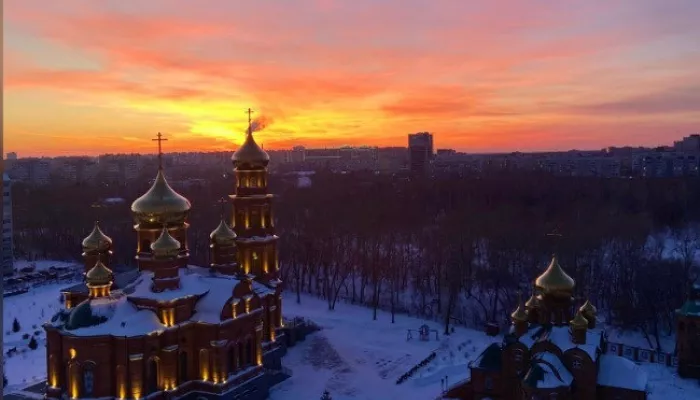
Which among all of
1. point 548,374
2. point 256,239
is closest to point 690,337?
point 548,374

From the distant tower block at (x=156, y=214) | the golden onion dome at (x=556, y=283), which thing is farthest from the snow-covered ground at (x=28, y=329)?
the golden onion dome at (x=556, y=283)

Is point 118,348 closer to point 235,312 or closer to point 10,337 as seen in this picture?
point 235,312

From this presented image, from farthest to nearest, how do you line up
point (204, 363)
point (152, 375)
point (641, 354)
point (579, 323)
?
point (641, 354) < point (204, 363) < point (152, 375) < point (579, 323)

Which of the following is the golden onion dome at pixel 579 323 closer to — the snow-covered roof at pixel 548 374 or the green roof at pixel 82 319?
the snow-covered roof at pixel 548 374

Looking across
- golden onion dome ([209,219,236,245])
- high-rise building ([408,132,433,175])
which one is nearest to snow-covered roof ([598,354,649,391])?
golden onion dome ([209,219,236,245])

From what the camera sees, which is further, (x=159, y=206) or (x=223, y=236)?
(x=223, y=236)

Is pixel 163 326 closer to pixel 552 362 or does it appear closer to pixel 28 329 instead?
pixel 552 362

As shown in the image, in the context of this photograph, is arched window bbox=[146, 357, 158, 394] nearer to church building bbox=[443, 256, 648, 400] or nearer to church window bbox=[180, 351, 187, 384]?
church window bbox=[180, 351, 187, 384]
